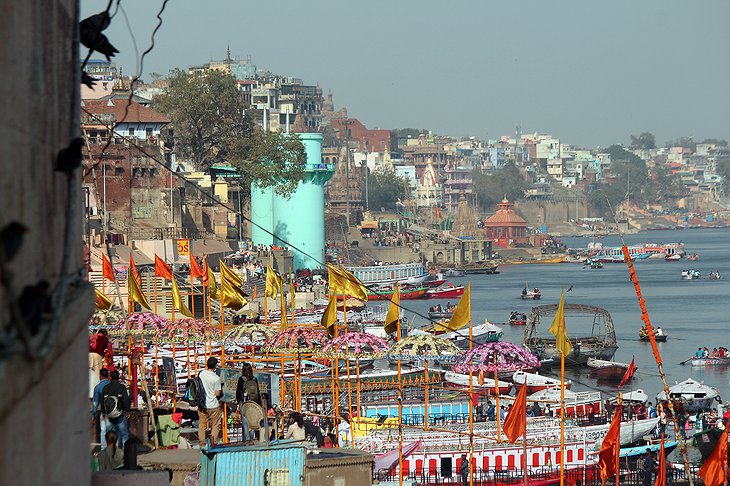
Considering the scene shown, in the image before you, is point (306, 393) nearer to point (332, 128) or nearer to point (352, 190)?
point (352, 190)

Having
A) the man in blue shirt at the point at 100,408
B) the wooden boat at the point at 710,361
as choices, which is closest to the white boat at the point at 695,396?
the wooden boat at the point at 710,361

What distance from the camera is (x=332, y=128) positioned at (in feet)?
537

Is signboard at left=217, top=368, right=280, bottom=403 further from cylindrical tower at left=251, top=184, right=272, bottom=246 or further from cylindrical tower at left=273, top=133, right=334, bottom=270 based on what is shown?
cylindrical tower at left=251, top=184, right=272, bottom=246

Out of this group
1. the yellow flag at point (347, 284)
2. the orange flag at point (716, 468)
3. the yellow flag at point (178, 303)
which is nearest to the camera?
the orange flag at point (716, 468)

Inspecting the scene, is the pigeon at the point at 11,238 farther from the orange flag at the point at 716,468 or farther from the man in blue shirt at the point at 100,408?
the orange flag at the point at 716,468

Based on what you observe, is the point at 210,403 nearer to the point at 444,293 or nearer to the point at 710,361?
the point at 710,361

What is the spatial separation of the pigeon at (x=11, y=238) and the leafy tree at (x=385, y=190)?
440 ft

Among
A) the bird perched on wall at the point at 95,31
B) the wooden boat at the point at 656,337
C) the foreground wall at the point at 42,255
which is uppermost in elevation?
the bird perched on wall at the point at 95,31

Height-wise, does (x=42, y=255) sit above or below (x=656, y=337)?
above

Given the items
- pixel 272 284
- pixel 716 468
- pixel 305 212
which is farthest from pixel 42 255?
pixel 305 212

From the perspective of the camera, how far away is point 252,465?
761cm

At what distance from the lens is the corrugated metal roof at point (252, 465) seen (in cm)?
761

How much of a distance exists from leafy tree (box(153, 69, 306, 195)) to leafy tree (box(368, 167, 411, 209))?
59258 millimetres

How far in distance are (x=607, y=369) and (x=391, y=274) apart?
41.0 metres
